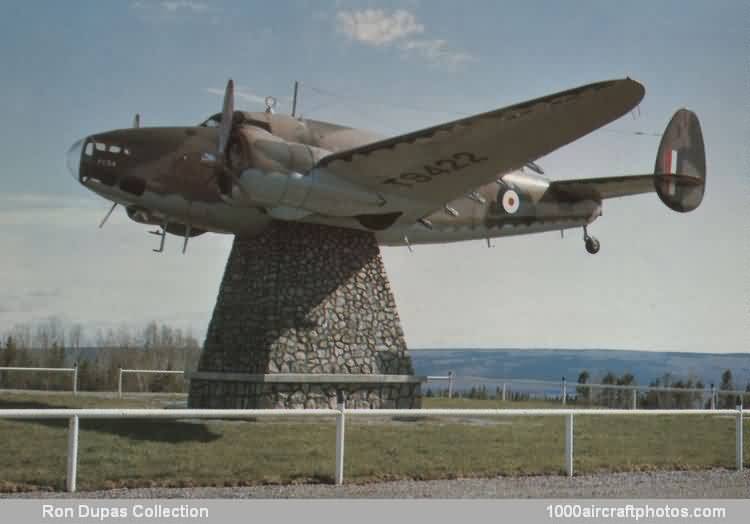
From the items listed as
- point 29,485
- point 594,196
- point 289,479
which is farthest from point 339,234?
point 29,485

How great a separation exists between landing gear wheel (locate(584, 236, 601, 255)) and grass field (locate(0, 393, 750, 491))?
15.3 ft

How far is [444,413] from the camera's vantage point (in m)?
13.9

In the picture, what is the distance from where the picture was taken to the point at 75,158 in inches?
821

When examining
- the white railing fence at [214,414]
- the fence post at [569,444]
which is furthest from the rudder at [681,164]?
the fence post at [569,444]

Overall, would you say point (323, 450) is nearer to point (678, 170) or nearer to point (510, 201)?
point (510, 201)

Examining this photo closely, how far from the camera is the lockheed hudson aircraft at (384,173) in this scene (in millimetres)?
18266

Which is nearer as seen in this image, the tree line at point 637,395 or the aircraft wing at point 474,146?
the aircraft wing at point 474,146

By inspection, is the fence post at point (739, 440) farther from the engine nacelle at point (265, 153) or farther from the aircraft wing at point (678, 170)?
the engine nacelle at point (265, 153)

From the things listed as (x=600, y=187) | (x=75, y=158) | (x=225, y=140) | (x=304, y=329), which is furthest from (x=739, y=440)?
(x=75, y=158)

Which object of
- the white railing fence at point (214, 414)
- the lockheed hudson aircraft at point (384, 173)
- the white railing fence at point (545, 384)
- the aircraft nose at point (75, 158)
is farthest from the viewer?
the white railing fence at point (545, 384)

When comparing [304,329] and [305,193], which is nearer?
[305,193]

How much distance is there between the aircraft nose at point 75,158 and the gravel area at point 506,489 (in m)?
10.5

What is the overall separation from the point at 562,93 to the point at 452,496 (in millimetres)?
7907

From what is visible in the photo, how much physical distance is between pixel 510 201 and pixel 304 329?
20.6 ft
